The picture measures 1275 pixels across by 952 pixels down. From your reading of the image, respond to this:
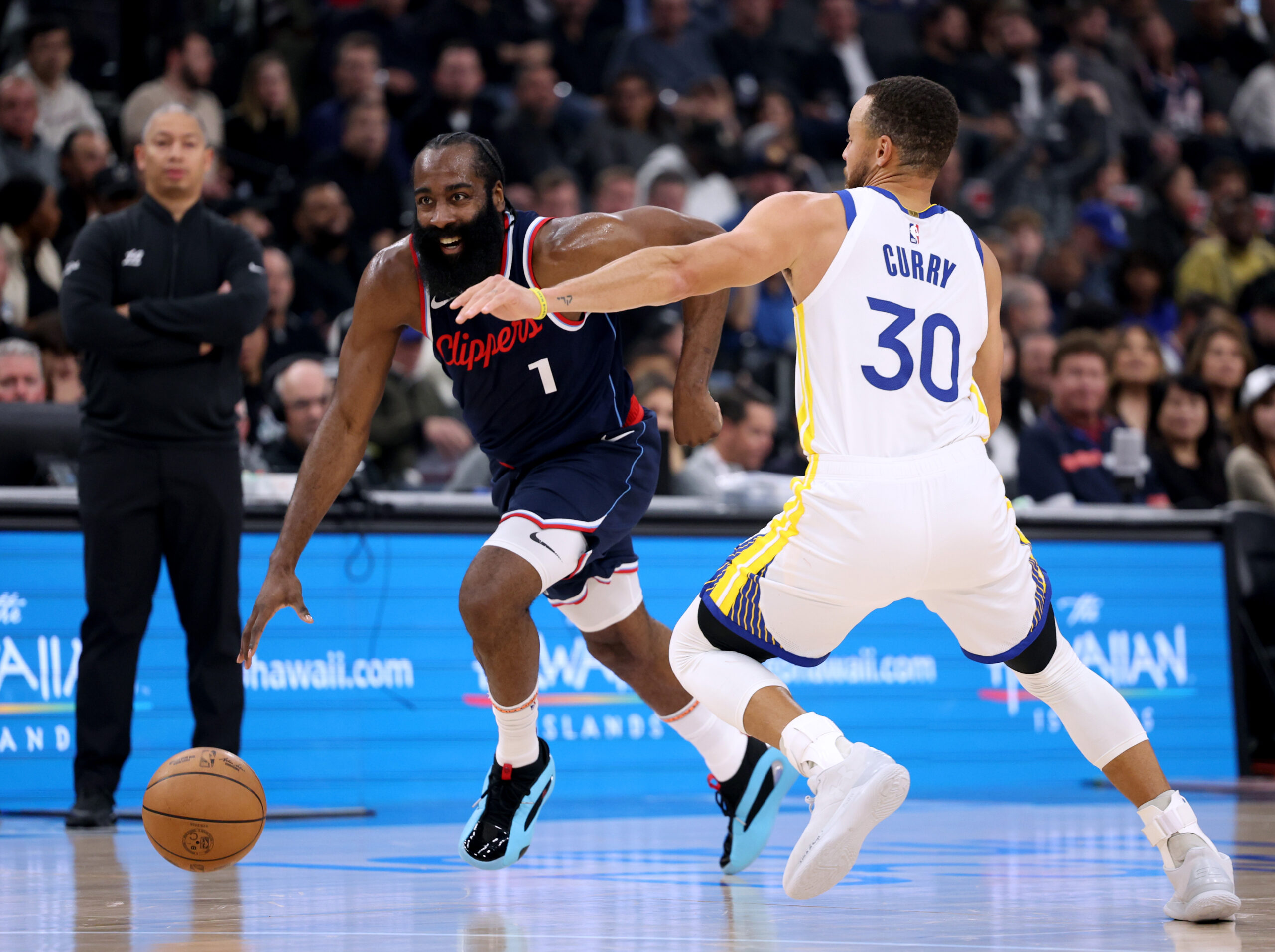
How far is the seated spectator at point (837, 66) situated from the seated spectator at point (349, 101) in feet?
14.0

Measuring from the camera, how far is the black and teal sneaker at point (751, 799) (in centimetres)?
488

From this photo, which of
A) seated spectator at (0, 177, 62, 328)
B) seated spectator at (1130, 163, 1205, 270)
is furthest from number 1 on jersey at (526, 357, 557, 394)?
seated spectator at (1130, 163, 1205, 270)

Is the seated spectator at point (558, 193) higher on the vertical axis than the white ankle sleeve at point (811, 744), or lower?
higher

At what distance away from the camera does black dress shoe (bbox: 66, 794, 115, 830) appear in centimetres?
617

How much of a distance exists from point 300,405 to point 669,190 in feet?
14.0

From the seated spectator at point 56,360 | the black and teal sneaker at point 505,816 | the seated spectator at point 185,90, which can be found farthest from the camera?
the seated spectator at point 185,90

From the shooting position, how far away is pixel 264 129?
38.0 ft

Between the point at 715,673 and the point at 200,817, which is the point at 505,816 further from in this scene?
the point at 715,673

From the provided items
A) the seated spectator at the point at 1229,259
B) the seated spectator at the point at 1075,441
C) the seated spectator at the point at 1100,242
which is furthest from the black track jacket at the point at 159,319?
the seated spectator at the point at 1229,259

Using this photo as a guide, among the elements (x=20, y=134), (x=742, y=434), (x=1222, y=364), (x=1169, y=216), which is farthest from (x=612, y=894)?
(x=1169, y=216)

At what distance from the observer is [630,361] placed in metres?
9.54

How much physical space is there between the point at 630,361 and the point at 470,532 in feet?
7.69

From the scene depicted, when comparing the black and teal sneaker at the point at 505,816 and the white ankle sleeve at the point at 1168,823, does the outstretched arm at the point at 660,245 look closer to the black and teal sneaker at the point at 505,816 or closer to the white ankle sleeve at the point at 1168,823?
the black and teal sneaker at the point at 505,816

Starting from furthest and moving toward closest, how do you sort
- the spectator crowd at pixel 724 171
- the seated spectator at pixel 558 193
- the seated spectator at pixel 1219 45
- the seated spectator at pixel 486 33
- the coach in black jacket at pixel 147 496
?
the seated spectator at pixel 1219 45 < the seated spectator at pixel 486 33 < the seated spectator at pixel 558 193 < the spectator crowd at pixel 724 171 < the coach in black jacket at pixel 147 496
